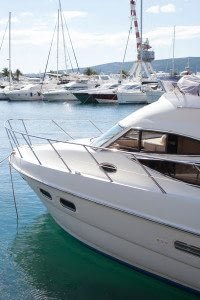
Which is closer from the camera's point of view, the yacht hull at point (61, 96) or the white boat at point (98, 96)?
the white boat at point (98, 96)

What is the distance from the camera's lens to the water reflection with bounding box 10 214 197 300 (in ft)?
24.1

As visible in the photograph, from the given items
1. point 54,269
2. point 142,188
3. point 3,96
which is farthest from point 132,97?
point 142,188

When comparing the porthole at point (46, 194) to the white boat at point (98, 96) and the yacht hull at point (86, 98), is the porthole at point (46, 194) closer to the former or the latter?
the white boat at point (98, 96)

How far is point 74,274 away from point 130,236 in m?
1.43

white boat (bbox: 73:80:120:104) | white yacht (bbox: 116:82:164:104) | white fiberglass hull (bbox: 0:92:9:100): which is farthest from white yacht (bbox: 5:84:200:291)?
white fiberglass hull (bbox: 0:92:9:100)

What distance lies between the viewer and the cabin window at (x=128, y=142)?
767 cm

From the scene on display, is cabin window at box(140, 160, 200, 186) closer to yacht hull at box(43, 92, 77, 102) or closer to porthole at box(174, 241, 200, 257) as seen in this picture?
porthole at box(174, 241, 200, 257)

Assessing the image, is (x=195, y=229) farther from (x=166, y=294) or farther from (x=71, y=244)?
A: (x=71, y=244)

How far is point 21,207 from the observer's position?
1147 cm

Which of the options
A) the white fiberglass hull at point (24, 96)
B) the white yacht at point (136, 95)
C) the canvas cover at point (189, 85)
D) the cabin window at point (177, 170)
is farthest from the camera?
the white fiberglass hull at point (24, 96)

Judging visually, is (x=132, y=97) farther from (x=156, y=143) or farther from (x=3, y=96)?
(x=156, y=143)

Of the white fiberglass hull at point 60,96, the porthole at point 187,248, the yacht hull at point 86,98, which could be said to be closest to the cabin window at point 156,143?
the porthole at point 187,248

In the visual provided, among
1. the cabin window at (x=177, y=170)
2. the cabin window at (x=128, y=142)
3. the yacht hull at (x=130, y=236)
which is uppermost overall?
the cabin window at (x=128, y=142)

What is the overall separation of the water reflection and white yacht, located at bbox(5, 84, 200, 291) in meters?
0.32
